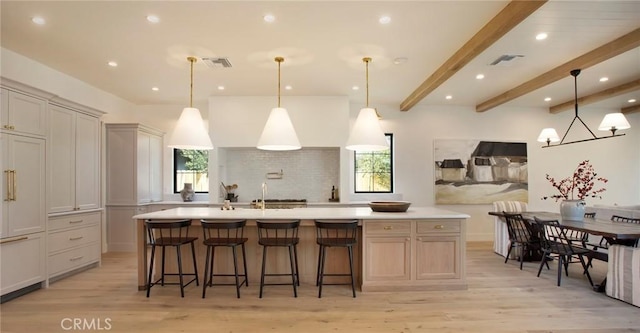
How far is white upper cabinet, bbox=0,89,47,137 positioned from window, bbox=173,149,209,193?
300 cm

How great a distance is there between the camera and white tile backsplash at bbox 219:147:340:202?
6719 millimetres

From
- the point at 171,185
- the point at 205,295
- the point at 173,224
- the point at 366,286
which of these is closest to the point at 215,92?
the point at 171,185

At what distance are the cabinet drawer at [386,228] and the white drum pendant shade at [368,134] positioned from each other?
0.92 meters

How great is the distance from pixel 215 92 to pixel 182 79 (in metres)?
0.86

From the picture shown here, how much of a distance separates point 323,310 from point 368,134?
203 cm

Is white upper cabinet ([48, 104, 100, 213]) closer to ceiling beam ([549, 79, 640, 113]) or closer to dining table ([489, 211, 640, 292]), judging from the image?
dining table ([489, 211, 640, 292])

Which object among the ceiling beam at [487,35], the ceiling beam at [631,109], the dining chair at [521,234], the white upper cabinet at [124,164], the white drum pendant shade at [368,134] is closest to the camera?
the ceiling beam at [487,35]

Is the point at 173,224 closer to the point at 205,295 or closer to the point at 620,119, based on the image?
the point at 205,295

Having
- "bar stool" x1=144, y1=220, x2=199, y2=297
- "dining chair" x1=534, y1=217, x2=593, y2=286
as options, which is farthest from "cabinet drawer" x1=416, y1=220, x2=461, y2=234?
"bar stool" x1=144, y1=220, x2=199, y2=297

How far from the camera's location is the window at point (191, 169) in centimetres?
686

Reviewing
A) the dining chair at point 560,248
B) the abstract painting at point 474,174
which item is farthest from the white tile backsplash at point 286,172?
the dining chair at point 560,248

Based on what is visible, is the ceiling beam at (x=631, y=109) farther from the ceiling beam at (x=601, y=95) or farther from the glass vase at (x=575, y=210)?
the glass vase at (x=575, y=210)

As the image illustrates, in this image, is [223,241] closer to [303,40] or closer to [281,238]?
[281,238]

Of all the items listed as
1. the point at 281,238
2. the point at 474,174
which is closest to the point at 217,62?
the point at 281,238
